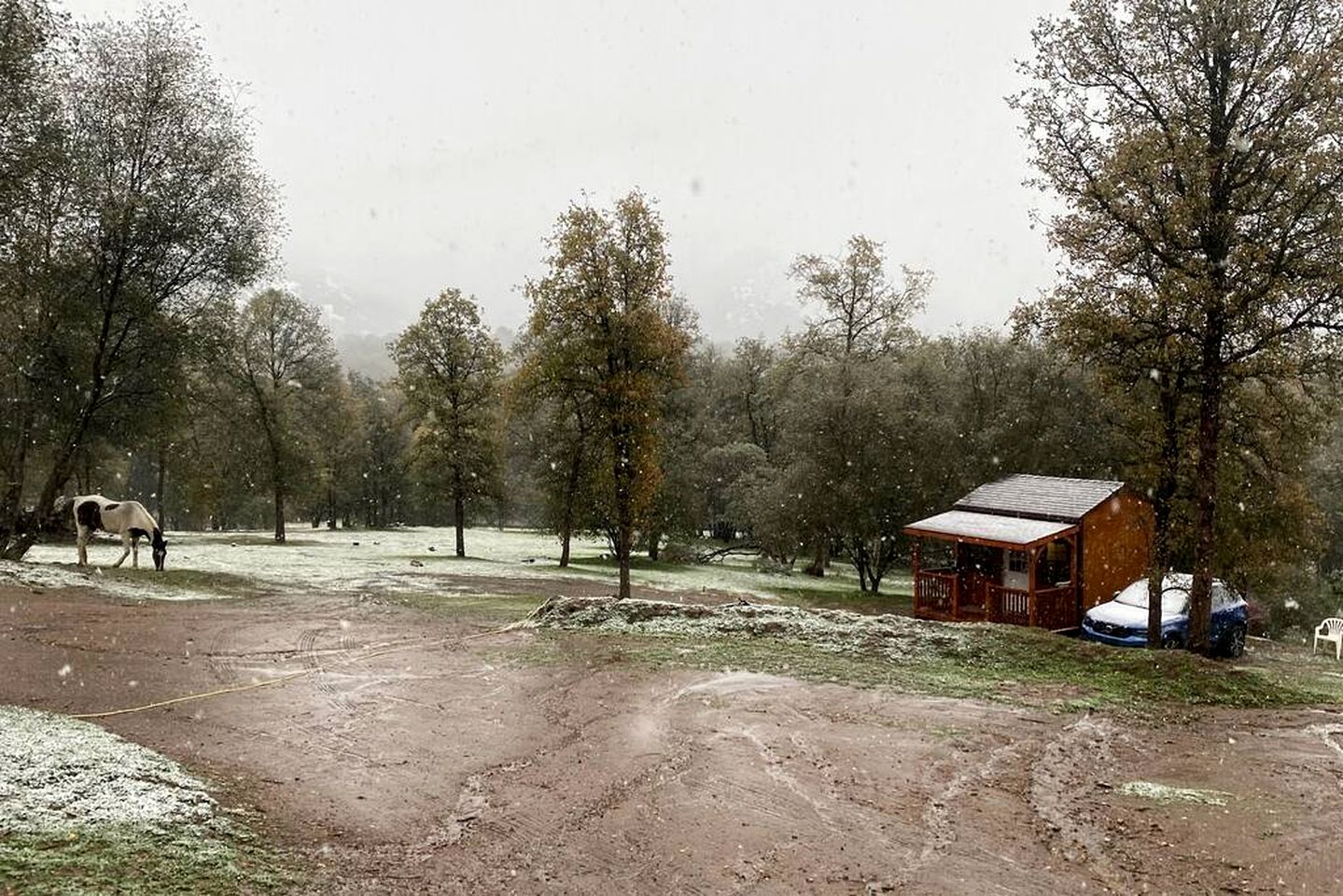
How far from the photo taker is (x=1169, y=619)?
59.8ft

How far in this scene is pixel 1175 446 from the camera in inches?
643

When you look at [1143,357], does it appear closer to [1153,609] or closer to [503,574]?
[1153,609]

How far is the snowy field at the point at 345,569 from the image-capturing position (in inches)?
789

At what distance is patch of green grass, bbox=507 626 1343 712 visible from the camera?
36.8ft

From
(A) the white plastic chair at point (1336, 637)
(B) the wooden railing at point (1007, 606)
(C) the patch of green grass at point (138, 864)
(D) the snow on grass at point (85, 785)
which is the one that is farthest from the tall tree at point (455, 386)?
(C) the patch of green grass at point (138, 864)

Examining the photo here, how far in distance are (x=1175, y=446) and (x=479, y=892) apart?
53.1ft

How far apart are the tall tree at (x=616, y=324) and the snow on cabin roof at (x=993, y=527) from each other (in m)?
9.29

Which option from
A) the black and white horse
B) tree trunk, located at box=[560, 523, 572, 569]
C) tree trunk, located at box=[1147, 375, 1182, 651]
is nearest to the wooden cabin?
tree trunk, located at box=[1147, 375, 1182, 651]

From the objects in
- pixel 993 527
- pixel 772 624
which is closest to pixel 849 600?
pixel 993 527

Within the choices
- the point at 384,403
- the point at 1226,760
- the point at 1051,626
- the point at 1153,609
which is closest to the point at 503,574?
the point at 1051,626

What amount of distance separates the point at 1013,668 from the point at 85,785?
1213cm

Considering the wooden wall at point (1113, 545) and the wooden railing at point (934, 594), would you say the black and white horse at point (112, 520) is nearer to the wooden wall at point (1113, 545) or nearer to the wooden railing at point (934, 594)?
the wooden railing at point (934, 594)

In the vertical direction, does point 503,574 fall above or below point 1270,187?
below

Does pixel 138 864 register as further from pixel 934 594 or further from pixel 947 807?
pixel 934 594
